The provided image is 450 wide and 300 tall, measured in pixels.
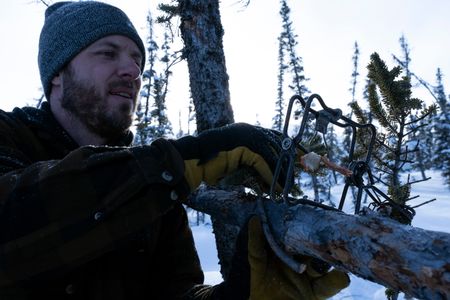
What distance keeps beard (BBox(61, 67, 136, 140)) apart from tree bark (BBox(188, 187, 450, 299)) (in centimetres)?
119

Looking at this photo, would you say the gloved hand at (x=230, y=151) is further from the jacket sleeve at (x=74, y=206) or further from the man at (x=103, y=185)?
the jacket sleeve at (x=74, y=206)

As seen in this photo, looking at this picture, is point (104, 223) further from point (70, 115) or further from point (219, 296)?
point (70, 115)

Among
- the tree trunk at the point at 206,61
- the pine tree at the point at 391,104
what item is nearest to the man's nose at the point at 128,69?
the tree trunk at the point at 206,61

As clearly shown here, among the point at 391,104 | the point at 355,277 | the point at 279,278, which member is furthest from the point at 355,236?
the point at 355,277

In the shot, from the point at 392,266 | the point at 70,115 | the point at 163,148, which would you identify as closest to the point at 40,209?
the point at 163,148

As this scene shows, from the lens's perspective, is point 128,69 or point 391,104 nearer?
point 128,69

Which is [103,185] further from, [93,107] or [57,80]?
[57,80]

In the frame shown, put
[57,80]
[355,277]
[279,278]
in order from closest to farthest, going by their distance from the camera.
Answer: [279,278] < [57,80] < [355,277]

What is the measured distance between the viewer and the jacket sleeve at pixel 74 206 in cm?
138

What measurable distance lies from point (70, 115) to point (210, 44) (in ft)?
7.70

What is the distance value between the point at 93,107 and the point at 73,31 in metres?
0.62

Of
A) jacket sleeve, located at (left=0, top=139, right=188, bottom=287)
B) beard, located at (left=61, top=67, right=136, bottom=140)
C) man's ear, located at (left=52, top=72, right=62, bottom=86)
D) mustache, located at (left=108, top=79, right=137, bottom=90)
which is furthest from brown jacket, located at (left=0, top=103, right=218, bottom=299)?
man's ear, located at (left=52, top=72, right=62, bottom=86)

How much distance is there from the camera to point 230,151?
5.71ft

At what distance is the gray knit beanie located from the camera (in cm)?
246
